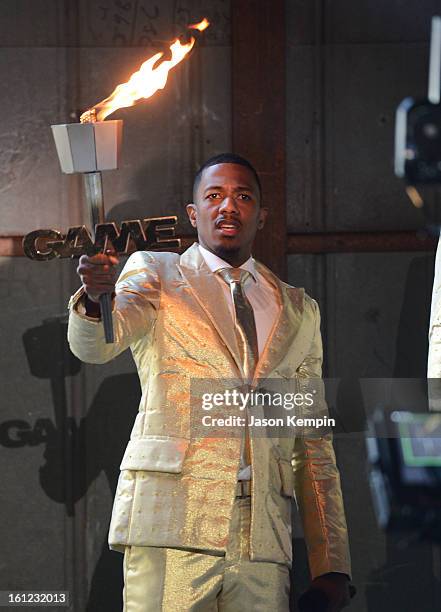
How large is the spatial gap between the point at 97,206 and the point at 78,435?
157 centimetres

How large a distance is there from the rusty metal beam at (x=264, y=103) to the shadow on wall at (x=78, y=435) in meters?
0.64

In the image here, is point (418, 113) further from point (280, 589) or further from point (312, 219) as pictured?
point (312, 219)

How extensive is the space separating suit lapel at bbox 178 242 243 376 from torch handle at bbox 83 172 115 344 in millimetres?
529

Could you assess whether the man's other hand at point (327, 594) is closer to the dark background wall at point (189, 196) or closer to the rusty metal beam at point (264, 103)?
the dark background wall at point (189, 196)

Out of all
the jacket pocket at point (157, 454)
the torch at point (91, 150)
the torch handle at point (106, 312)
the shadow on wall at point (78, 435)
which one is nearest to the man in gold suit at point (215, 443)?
the jacket pocket at point (157, 454)

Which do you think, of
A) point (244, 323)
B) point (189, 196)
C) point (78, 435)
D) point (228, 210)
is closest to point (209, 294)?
point (244, 323)

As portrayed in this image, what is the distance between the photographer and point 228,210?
107 inches

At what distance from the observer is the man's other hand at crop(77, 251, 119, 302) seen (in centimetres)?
204

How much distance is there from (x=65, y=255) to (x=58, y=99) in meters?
1.45

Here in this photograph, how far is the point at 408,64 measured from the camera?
350cm

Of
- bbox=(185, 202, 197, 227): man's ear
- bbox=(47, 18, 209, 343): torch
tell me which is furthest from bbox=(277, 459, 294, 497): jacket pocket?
bbox=(47, 18, 209, 343): torch

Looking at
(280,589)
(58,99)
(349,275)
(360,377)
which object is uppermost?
(58,99)

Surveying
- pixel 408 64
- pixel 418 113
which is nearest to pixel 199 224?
pixel 408 64

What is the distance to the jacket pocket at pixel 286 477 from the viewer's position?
255 centimetres
